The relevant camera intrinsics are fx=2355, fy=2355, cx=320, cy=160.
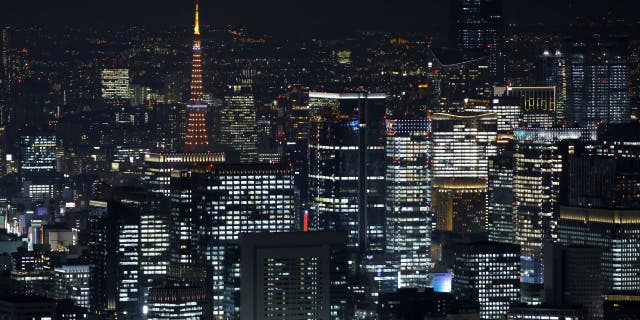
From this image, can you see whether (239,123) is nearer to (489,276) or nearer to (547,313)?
(489,276)

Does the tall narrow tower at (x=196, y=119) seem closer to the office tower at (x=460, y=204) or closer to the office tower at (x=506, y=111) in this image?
the office tower at (x=460, y=204)

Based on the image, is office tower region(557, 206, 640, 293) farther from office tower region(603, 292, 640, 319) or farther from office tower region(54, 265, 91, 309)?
office tower region(54, 265, 91, 309)

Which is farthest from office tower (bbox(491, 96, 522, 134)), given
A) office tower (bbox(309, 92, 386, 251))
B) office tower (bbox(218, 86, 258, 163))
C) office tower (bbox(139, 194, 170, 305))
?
office tower (bbox(139, 194, 170, 305))

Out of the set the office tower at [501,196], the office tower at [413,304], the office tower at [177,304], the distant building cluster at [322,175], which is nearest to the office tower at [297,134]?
the distant building cluster at [322,175]

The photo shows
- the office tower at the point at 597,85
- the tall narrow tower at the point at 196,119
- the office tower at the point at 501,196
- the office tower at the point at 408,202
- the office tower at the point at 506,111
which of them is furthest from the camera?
the office tower at the point at 506,111

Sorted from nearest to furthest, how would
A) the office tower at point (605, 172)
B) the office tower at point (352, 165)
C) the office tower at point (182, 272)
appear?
the office tower at point (182, 272)
the office tower at point (352, 165)
the office tower at point (605, 172)

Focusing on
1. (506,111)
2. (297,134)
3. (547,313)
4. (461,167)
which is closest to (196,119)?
(297,134)
